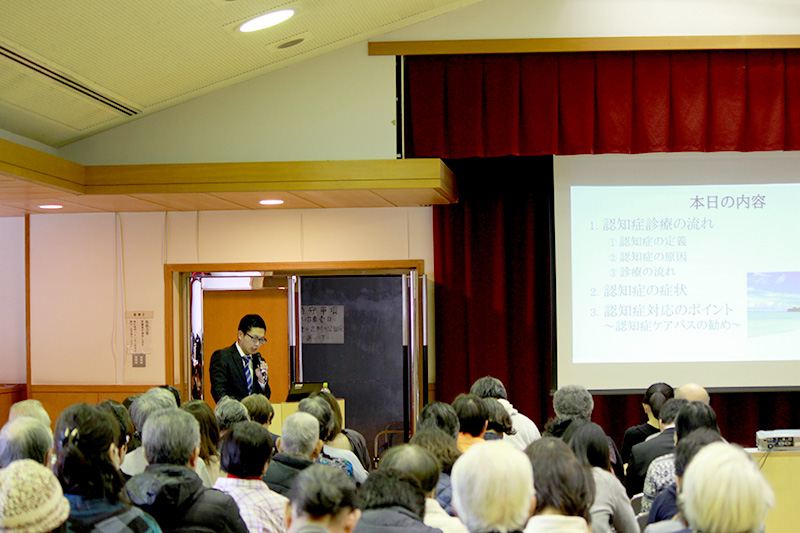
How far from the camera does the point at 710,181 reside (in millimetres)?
5977

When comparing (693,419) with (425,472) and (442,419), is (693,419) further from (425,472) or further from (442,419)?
(425,472)

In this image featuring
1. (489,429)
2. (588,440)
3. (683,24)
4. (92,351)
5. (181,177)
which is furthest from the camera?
(92,351)

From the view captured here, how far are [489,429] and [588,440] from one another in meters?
1.03

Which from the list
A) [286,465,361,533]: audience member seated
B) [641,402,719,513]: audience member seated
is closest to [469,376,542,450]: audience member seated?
[641,402,719,513]: audience member seated

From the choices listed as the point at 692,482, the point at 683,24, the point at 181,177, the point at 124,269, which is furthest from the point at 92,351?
the point at 692,482

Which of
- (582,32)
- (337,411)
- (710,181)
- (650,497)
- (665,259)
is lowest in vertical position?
(650,497)

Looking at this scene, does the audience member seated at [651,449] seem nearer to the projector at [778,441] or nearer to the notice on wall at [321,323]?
the projector at [778,441]

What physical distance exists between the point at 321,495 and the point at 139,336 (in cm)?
496

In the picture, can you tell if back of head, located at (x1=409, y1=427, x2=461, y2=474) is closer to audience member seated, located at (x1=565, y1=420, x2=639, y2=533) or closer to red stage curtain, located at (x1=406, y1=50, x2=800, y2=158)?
audience member seated, located at (x1=565, y1=420, x2=639, y2=533)

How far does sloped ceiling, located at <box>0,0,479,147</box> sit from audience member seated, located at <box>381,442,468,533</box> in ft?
9.07

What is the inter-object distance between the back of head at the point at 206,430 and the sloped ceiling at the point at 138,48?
2031 mm

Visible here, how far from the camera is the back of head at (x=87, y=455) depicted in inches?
86.0

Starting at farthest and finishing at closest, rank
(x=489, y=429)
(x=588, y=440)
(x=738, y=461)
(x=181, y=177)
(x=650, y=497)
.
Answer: (x=181, y=177) → (x=489, y=429) → (x=650, y=497) → (x=588, y=440) → (x=738, y=461)

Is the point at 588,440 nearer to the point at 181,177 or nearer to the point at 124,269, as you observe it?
the point at 181,177
